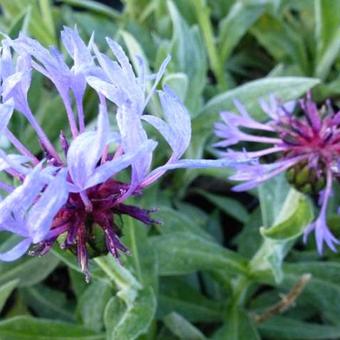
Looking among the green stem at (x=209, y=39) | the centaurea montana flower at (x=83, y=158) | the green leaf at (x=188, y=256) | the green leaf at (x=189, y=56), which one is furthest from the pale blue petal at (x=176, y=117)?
the green stem at (x=209, y=39)

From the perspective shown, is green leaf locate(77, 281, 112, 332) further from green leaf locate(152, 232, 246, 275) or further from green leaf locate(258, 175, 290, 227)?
green leaf locate(258, 175, 290, 227)

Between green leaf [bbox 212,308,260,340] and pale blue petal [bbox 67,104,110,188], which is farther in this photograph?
green leaf [bbox 212,308,260,340]

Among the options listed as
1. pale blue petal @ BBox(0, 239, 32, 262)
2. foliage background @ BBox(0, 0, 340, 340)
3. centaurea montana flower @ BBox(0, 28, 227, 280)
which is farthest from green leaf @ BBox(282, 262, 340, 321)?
pale blue petal @ BBox(0, 239, 32, 262)

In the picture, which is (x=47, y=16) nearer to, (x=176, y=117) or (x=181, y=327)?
(x=181, y=327)

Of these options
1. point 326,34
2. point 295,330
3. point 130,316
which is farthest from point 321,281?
point 326,34

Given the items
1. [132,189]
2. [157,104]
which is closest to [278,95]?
[157,104]
